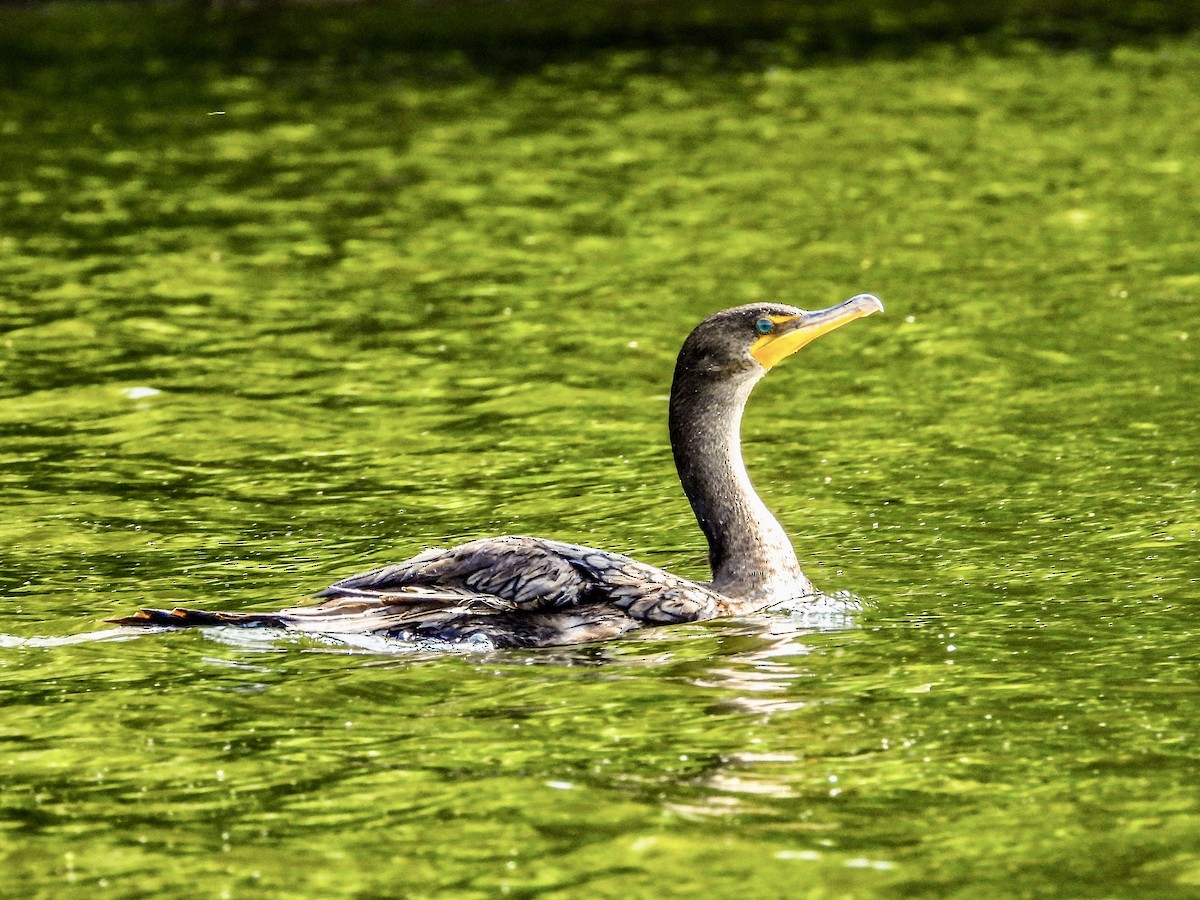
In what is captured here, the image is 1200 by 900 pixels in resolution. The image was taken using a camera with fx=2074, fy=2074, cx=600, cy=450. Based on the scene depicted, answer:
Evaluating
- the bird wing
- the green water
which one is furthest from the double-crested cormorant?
the green water

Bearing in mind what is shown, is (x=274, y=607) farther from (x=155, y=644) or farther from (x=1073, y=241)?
(x=1073, y=241)

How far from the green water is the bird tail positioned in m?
0.15

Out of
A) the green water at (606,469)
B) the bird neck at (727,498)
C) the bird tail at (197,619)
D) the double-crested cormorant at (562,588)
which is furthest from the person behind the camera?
the bird neck at (727,498)

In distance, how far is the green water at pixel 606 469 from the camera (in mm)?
7516

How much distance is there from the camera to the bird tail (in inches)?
360

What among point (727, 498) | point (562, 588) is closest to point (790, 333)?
point (727, 498)

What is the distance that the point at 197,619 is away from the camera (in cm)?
919

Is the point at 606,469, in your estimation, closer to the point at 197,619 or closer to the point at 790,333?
the point at 790,333

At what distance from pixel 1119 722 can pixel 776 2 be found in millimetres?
24991

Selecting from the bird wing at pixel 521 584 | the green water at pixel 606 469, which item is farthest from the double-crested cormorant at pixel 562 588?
the green water at pixel 606 469

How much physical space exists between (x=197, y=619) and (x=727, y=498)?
8.80 ft

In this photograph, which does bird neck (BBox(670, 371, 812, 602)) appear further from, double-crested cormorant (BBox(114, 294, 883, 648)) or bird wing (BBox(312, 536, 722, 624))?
bird wing (BBox(312, 536, 722, 624))

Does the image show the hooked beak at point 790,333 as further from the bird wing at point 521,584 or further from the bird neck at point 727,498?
the bird wing at point 521,584

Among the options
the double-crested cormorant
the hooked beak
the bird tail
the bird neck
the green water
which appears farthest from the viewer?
the hooked beak
